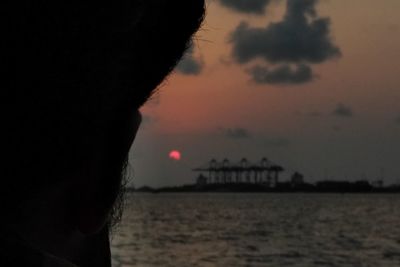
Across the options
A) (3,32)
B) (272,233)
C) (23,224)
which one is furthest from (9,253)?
(272,233)

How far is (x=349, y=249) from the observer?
153 ft

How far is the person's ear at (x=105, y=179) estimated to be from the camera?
96 cm

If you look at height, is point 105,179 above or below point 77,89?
below

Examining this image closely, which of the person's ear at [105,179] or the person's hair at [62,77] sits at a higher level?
the person's hair at [62,77]

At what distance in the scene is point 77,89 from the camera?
2.95 ft

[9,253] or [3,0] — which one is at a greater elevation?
[3,0]

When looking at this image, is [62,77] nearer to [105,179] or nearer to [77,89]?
[77,89]

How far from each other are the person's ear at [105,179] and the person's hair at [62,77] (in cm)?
1

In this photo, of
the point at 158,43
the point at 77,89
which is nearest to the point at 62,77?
the point at 77,89

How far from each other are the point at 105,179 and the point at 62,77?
0.51 ft

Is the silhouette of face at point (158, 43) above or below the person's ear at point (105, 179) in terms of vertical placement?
above

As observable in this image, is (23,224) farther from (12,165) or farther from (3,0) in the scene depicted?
(3,0)

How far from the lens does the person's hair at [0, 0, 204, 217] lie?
2.84 ft

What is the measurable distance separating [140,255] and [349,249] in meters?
13.3
